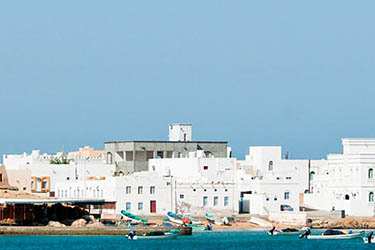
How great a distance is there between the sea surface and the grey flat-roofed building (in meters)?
25.3

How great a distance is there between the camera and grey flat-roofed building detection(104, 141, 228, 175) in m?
131

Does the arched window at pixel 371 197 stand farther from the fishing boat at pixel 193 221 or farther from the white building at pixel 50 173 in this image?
the white building at pixel 50 173

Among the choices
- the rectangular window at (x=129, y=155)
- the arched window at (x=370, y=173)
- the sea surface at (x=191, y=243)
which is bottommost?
the sea surface at (x=191, y=243)

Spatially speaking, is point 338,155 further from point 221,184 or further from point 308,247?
point 308,247

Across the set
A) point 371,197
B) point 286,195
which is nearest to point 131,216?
point 286,195

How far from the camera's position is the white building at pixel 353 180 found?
11925 cm

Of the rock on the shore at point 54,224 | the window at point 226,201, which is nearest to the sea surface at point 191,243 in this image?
the rock on the shore at point 54,224

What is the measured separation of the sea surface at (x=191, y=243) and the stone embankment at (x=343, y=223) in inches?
298

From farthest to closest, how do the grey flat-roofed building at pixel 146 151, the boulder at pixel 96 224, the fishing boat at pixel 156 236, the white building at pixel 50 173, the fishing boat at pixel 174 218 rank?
the grey flat-roofed building at pixel 146 151 → the white building at pixel 50 173 → the fishing boat at pixel 174 218 → the boulder at pixel 96 224 → the fishing boat at pixel 156 236

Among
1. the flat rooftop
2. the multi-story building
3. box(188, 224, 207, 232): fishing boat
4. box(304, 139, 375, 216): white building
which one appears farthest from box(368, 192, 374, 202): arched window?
the flat rooftop

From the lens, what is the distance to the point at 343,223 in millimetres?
113438

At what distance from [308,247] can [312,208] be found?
3114 cm

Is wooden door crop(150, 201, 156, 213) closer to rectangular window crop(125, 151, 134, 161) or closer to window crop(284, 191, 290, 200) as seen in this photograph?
window crop(284, 191, 290, 200)

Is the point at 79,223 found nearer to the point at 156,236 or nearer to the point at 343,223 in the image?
the point at 156,236
